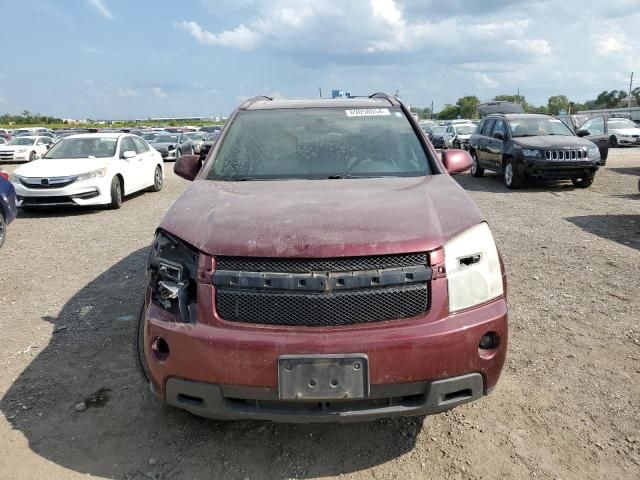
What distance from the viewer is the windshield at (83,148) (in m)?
10.9

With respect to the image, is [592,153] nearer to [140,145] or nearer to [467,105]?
[140,145]

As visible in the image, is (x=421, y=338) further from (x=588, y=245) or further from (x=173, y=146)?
(x=173, y=146)

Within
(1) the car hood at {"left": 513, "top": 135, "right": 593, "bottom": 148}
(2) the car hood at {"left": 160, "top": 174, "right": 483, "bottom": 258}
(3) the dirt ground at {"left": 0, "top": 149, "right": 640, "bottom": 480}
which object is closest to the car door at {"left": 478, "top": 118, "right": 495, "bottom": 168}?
(1) the car hood at {"left": 513, "top": 135, "right": 593, "bottom": 148}

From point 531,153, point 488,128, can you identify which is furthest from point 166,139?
point 531,153

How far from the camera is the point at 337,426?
9.64 ft

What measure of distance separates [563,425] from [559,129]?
11.2 meters

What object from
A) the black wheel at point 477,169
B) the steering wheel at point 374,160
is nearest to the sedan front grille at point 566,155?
the black wheel at point 477,169

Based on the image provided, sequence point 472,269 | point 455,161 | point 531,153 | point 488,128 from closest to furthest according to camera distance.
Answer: point 472,269, point 455,161, point 531,153, point 488,128

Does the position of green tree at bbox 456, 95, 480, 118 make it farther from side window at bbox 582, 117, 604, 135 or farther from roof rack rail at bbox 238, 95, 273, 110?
roof rack rail at bbox 238, 95, 273, 110

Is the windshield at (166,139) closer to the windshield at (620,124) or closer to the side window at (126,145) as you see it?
the side window at (126,145)

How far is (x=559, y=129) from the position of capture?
40.9 ft

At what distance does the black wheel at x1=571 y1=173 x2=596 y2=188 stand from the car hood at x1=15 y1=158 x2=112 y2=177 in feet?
34.0

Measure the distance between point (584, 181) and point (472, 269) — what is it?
10.9 m

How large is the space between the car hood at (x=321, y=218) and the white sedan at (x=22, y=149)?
81.3 feet
